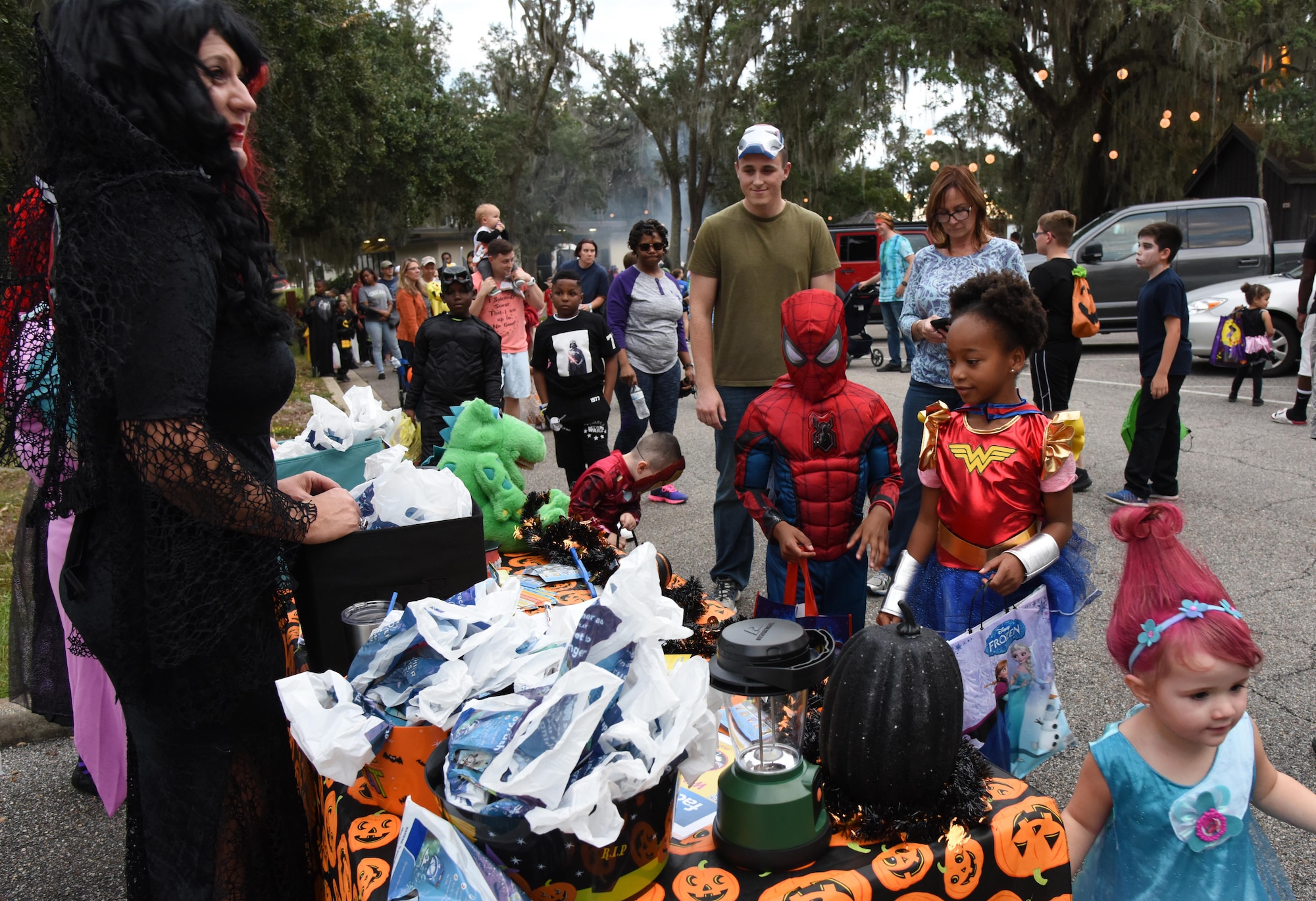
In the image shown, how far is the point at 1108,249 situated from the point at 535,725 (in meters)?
14.6

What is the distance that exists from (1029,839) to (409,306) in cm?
1143

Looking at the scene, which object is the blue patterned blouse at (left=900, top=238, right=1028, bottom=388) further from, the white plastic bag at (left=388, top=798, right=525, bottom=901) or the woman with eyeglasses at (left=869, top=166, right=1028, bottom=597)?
the white plastic bag at (left=388, top=798, right=525, bottom=901)

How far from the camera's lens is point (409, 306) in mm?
12070

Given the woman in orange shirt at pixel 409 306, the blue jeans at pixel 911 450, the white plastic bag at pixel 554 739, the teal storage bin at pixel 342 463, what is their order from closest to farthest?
the white plastic bag at pixel 554 739
the teal storage bin at pixel 342 463
the blue jeans at pixel 911 450
the woman in orange shirt at pixel 409 306

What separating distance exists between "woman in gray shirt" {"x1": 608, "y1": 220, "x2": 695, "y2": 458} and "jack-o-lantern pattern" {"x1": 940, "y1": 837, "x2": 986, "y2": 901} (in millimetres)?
4815

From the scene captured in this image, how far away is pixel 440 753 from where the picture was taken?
1.52 metres

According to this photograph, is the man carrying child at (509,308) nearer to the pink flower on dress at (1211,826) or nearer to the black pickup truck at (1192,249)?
the pink flower on dress at (1211,826)

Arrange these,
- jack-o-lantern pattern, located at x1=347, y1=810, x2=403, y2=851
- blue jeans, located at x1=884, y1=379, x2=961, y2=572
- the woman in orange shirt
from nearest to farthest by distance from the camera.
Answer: jack-o-lantern pattern, located at x1=347, y1=810, x2=403, y2=851 < blue jeans, located at x1=884, y1=379, x2=961, y2=572 < the woman in orange shirt

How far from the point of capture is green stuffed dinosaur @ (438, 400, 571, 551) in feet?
10.7

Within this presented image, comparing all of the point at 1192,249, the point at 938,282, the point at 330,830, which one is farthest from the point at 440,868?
the point at 1192,249

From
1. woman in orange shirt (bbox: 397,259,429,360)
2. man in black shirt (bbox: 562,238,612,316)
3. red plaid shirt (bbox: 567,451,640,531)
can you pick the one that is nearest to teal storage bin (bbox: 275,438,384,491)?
red plaid shirt (bbox: 567,451,640,531)

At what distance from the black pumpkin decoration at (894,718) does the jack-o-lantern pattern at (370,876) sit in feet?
2.64

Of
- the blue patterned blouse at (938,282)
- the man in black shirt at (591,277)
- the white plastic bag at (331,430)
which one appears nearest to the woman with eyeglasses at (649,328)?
the blue patterned blouse at (938,282)

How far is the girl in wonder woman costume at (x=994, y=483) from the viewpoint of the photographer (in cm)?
254
